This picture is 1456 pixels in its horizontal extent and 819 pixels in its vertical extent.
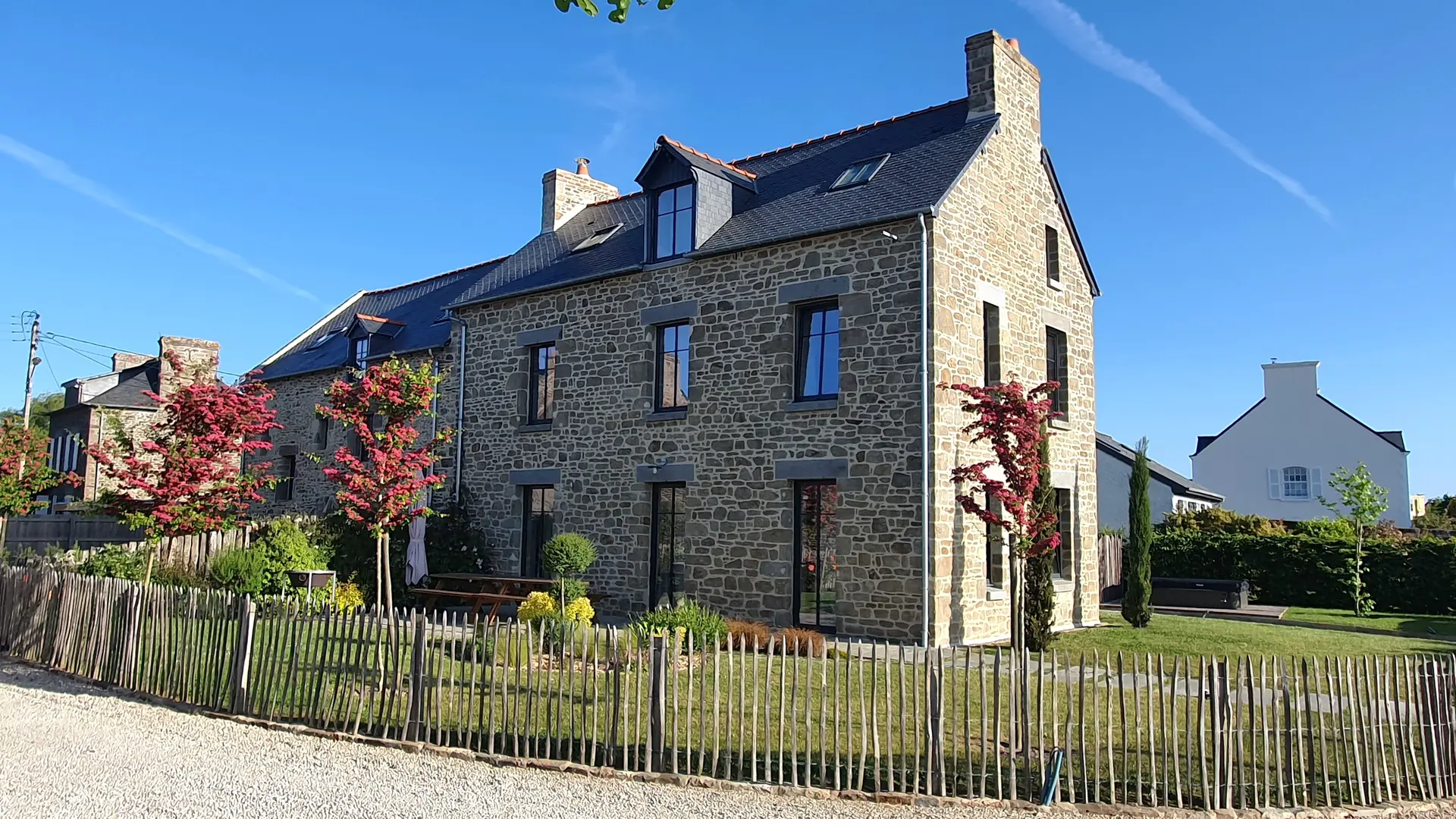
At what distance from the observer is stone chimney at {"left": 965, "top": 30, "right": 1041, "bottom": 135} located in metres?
15.4

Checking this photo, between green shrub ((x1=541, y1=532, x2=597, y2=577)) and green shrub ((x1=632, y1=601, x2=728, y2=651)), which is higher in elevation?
green shrub ((x1=541, y1=532, x2=597, y2=577))

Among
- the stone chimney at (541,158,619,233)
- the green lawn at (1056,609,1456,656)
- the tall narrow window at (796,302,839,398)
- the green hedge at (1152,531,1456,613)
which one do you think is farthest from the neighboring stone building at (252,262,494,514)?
the green hedge at (1152,531,1456,613)

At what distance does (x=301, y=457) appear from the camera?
24.8m

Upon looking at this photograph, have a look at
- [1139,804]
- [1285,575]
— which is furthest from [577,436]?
[1285,575]

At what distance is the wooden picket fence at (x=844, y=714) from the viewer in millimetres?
6867

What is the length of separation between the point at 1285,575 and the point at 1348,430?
631 inches

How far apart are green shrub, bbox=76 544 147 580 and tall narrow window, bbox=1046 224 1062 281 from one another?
53.0 feet

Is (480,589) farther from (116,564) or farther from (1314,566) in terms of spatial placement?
(1314,566)

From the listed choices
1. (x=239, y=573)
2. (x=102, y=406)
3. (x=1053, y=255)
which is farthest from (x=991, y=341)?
(x=102, y=406)

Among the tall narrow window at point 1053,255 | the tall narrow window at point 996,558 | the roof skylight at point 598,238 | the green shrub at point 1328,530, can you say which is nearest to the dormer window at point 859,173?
the tall narrow window at point 1053,255

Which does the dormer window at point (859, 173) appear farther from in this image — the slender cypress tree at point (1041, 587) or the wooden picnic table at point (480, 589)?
the wooden picnic table at point (480, 589)

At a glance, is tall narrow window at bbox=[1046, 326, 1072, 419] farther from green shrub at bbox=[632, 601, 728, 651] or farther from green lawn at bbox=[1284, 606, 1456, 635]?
green shrub at bbox=[632, 601, 728, 651]

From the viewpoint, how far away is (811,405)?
14.4 meters

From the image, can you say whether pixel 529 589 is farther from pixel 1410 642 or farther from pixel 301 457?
pixel 1410 642
